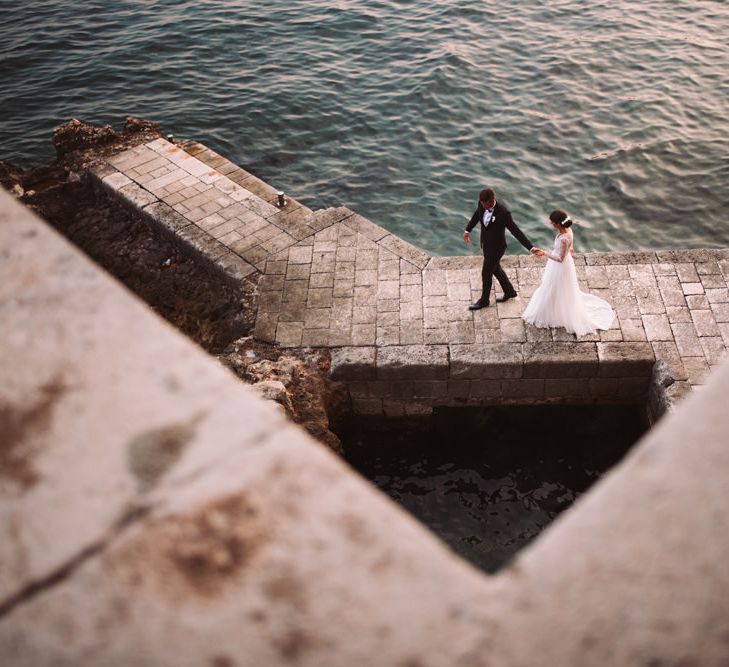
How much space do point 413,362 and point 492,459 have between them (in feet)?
5.34

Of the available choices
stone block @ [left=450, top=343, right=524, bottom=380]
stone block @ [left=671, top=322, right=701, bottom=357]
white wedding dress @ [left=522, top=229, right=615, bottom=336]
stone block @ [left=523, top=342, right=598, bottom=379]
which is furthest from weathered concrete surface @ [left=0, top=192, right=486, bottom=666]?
stone block @ [left=671, top=322, right=701, bottom=357]

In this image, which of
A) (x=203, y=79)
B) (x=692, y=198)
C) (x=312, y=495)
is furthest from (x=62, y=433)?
(x=203, y=79)

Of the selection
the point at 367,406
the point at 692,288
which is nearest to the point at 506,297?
the point at 367,406

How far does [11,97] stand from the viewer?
13.9 m

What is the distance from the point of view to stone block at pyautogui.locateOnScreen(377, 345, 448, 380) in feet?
21.5

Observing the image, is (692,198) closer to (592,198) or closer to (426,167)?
(592,198)

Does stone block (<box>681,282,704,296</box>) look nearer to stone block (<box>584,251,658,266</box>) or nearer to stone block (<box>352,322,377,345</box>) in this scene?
stone block (<box>584,251,658,266</box>)

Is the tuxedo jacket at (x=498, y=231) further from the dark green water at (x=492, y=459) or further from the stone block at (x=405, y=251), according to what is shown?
the dark green water at (x=492, y=459)

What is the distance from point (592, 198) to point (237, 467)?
11000 mm

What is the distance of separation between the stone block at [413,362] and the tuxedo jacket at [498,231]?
1.26 metres

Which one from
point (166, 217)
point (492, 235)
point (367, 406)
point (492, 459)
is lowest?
point (492, 459)

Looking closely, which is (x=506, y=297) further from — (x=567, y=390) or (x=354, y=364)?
(x=354, y=364)

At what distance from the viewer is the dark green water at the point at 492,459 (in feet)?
21.5

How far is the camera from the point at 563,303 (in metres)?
6.54
